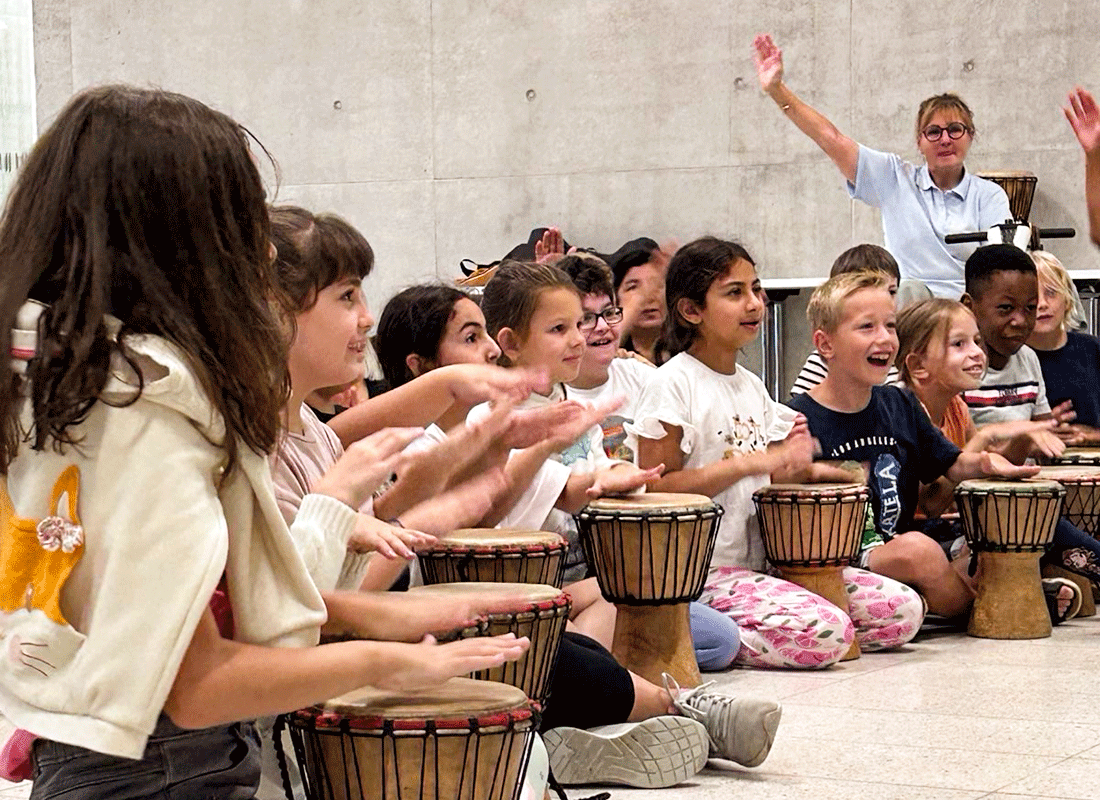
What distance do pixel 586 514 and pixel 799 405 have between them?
3.55ft

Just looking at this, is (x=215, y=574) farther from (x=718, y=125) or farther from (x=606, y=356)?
(x=718, y=125)

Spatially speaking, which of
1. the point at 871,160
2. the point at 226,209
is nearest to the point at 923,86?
the point at 871,160

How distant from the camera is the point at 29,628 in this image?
1.46 metres

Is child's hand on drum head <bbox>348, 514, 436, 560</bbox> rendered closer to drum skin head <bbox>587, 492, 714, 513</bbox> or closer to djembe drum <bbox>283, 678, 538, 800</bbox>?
djembe drum <bbox>283, 678, 538, 800</bbox>

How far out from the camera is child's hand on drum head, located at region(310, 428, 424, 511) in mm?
1854

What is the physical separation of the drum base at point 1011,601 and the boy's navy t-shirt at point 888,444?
10.7 inches

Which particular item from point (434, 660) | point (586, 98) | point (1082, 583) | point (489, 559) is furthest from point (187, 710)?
point (586, 98)

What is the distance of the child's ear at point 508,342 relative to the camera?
3664 mm

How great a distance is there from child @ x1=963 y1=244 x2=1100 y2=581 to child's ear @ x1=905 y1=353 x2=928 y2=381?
47 cm

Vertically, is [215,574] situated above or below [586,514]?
above

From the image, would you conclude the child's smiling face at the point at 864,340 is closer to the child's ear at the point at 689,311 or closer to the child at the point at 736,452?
the child at the point at 736,452

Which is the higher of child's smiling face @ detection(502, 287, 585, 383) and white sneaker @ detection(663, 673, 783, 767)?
child's smiling face @ detection(502, 287, 585, 383)

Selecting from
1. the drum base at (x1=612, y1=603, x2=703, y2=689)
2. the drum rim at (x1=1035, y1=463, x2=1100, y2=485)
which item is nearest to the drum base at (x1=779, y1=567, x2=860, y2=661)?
the drum base at (x1=612, y1=603, x2=703, y2=689)

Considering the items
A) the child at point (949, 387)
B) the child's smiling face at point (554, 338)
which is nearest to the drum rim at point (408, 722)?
the child's smiling face at point (554, 338)
